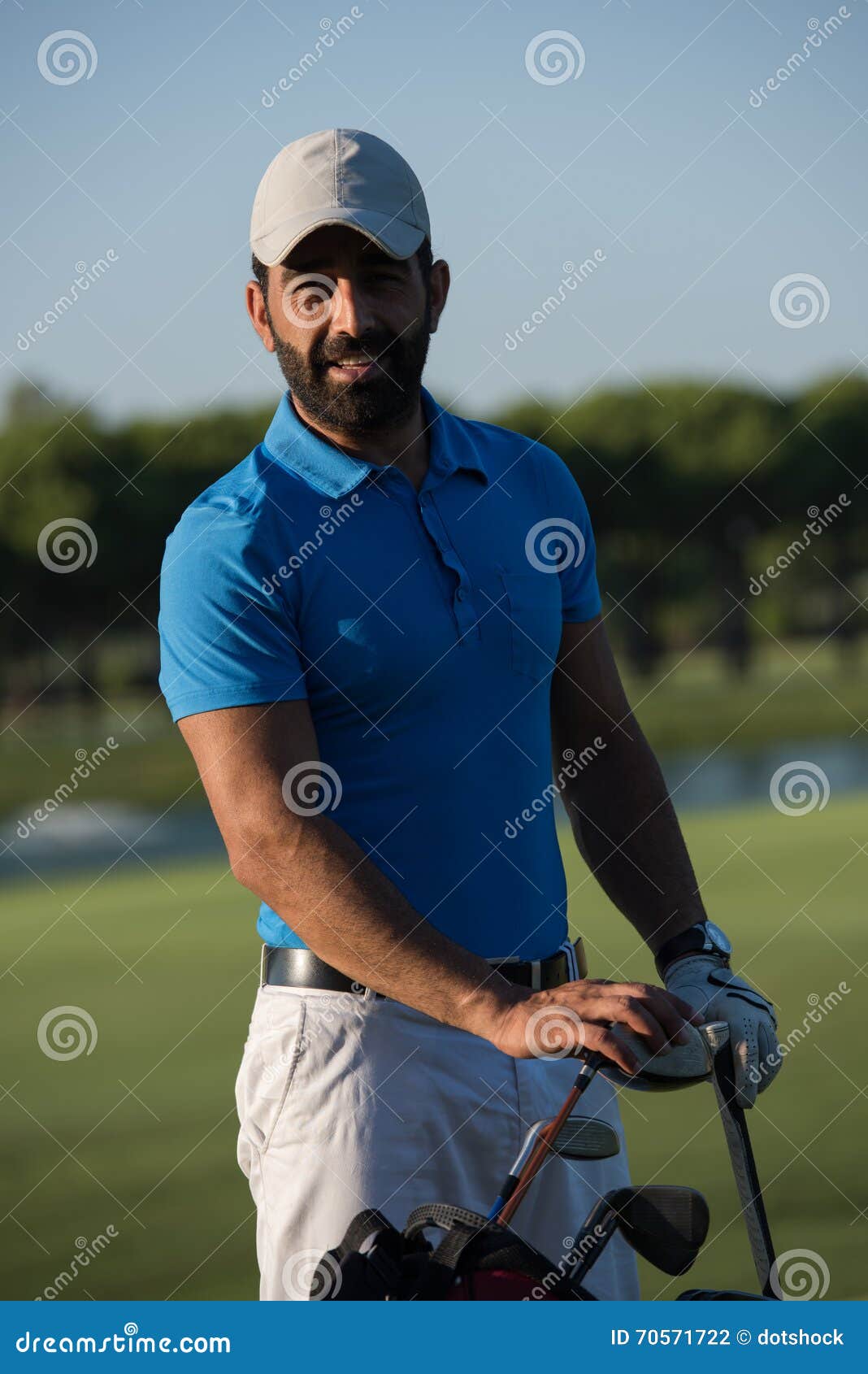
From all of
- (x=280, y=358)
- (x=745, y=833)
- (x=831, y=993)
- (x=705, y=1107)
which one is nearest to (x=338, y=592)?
(x=280, y=358)

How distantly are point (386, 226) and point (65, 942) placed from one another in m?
9.64

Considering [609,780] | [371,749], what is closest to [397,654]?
[371,749]

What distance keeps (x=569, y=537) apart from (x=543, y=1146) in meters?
1.17

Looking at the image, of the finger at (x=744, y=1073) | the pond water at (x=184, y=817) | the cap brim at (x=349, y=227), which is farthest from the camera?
the pond water at (x=184, y=817)

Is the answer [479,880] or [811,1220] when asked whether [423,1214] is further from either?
[811,1220]

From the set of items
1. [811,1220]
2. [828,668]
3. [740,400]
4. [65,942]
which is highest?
[740,400]

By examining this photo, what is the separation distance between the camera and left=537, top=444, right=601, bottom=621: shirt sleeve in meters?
2.73

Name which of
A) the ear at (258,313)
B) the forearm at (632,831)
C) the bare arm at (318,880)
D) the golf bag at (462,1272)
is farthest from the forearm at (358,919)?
the ear at (258,313)

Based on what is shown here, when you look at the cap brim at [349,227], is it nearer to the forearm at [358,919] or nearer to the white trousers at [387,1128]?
the forearm at [358,919]

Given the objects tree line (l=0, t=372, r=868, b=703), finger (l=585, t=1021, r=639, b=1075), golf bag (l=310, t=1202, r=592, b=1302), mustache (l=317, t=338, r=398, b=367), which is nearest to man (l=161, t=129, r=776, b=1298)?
mustache (l=317, t=338, r=398, b=367)

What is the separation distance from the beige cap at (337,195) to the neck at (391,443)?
0.27m

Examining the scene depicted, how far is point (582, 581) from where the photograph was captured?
2.78 meters

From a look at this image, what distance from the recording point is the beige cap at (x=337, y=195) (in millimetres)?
2428

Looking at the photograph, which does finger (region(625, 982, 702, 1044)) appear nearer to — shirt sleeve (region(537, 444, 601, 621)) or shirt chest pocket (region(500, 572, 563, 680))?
shirt chest pocket (region(500, 572, 563, 680))
